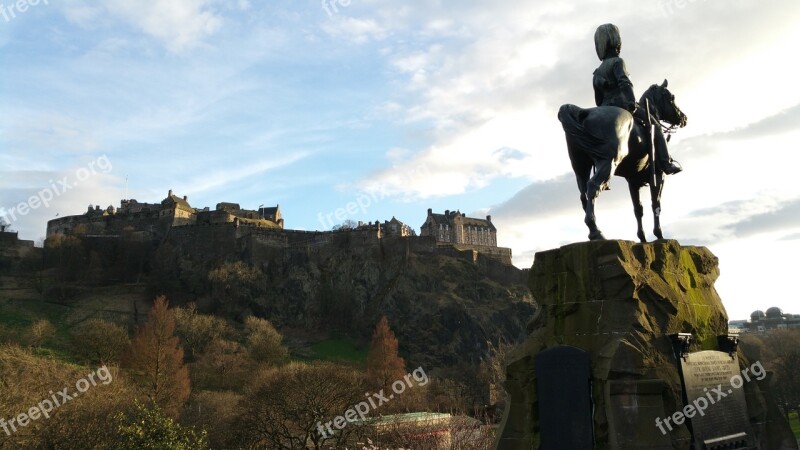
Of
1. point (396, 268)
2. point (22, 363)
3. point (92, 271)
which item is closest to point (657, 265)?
point (22, 363)

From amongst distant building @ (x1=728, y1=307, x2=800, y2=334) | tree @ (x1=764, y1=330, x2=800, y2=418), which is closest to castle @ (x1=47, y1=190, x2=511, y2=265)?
tree @ (x1=764, y1=330, x2=800, y2=418)

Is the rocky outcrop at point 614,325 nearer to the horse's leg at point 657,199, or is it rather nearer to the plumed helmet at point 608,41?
the horse's leg at point 657,199

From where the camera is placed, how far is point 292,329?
94.3 metres

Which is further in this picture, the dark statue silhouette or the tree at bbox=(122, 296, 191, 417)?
the tree at bbox=(122, 296, 191, 417)

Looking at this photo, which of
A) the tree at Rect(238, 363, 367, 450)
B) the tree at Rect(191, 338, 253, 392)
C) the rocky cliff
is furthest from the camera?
the rocky cliff

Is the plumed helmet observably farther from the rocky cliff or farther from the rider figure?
the rocky cliff

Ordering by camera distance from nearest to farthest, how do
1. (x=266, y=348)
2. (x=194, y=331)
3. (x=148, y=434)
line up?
1. (x=148, y=434)
2. (x=266, y=348)
3. (x=194, y=331)

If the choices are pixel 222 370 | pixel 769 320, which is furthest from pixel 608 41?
pixel 769 320

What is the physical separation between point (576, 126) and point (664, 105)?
7.93 feet

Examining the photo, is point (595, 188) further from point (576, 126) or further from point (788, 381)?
point (788, 381)

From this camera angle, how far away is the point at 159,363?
173ft

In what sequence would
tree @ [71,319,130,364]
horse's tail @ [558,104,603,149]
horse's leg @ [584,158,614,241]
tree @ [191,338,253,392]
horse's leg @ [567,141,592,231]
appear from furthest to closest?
1. tree @ [71,319,130,364]
2. tree @ [191,338,253,392]
3. horse's leg @ [567,141,592,231]
4. horse's tail @ [558,104,603,149]
5. horse's leg @ [584,158,614,241]

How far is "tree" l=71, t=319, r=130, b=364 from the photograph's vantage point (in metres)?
60.4

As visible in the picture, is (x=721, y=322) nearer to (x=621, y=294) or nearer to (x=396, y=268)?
(x=621, y=294)
